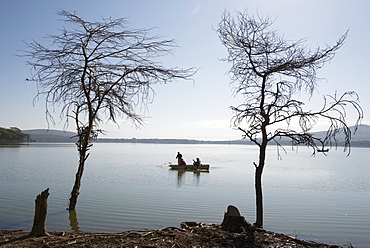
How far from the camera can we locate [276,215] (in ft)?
40.4

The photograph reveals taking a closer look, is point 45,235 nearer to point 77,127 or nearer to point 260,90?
point 77,127

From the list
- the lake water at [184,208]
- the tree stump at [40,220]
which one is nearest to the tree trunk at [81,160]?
the lake water at [184,208]

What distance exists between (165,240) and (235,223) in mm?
1831

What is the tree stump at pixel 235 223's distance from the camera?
7.24 m

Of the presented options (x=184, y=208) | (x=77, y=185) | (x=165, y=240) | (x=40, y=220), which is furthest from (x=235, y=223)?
(x=184, y=208)

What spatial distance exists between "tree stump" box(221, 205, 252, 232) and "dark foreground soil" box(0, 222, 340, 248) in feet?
0.51

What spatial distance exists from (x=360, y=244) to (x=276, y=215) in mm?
3761

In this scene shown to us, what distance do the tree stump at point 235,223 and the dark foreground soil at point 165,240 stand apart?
16 cm

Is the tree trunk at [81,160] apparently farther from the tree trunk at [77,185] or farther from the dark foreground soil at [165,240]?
the dark foreground soil at [165,240]

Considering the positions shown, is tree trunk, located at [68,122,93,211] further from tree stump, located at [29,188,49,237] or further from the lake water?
tree stump, located at [29,188,49,237]

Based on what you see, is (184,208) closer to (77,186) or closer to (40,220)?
(77,186)

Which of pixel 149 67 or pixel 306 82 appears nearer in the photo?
pixel 306 82

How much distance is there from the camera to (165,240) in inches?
253

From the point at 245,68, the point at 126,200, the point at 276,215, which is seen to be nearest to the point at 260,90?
the point at 245,68
